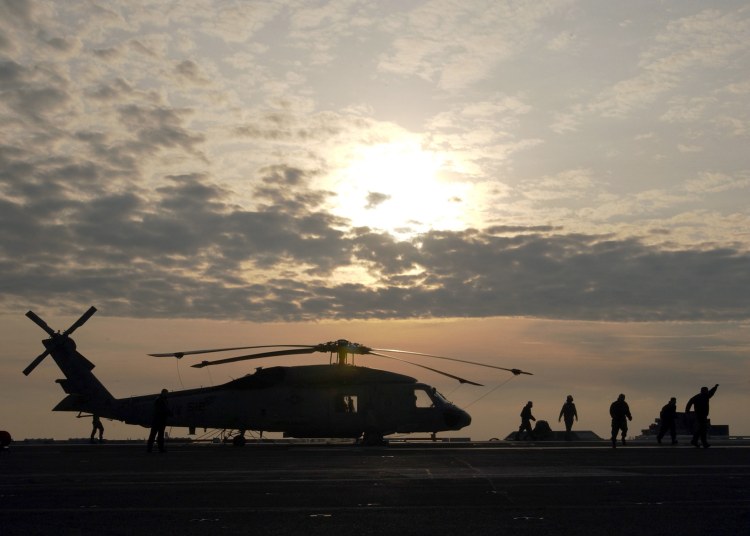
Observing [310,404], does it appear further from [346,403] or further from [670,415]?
[670,415]

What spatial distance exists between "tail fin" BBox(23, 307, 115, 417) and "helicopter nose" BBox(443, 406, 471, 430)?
13368 millimetres

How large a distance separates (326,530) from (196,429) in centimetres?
2525

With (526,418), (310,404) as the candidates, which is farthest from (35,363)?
(526,418)

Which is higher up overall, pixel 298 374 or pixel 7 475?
pixel 298 374

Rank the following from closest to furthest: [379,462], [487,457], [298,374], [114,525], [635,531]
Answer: [635,531] → [114,525] → [379,462] → [487,457] → [298,374]

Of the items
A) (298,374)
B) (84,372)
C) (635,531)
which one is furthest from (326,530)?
(84,372)

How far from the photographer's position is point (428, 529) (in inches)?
458

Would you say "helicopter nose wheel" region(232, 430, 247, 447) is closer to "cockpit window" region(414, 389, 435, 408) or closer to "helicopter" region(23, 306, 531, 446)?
"helicopter" region(23, 306, 531, 446)

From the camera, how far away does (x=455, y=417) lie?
36.2 meters

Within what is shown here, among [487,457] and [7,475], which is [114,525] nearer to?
[7,475]

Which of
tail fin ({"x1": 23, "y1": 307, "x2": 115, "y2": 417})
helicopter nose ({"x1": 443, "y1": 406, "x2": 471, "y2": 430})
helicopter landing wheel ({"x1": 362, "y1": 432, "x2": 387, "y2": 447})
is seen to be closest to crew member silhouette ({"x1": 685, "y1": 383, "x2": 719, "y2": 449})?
helicopter nose ({"x1": 443, "y1": 406, "x2": 471, "y2": 430})

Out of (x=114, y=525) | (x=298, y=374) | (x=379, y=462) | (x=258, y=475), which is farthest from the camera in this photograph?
(x=298, y=374)

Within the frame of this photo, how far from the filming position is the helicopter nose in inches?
1420

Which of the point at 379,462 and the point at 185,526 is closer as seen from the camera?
the point at 185,526
